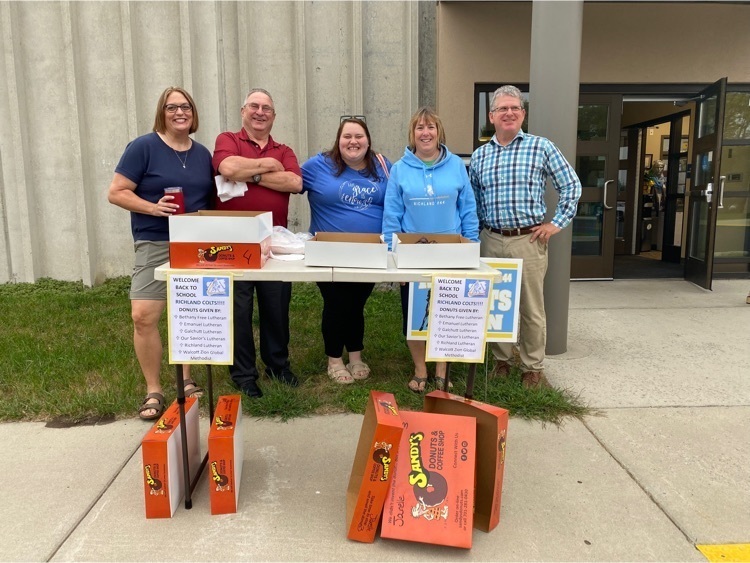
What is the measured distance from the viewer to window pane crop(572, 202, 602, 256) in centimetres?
746

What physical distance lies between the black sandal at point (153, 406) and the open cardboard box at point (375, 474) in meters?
1.70

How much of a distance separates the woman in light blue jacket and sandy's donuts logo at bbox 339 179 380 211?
0.51 feet

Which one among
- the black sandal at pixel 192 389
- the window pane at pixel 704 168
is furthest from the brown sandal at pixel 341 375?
the window pane at pixel 704 168

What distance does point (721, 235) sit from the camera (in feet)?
25.2

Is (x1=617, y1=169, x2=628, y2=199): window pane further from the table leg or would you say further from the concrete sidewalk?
the table leg

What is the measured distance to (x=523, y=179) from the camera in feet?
Answer: 11.9

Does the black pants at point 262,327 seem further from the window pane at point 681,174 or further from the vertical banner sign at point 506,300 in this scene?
the window pane at point 681,174

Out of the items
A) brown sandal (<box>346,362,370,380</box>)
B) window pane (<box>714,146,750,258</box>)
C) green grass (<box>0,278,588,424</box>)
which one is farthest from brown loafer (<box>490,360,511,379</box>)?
window pane (<box>714,146,750,258</box>)

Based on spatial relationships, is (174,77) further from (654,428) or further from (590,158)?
(654,428)

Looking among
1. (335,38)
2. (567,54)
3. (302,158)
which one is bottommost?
(302,158)

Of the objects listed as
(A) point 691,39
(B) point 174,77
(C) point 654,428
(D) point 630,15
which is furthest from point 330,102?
(C) point 654,428

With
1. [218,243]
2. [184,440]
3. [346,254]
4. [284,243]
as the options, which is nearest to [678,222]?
[284,243]

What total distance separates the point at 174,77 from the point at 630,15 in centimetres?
561

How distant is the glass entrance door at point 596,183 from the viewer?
23.6 ft
